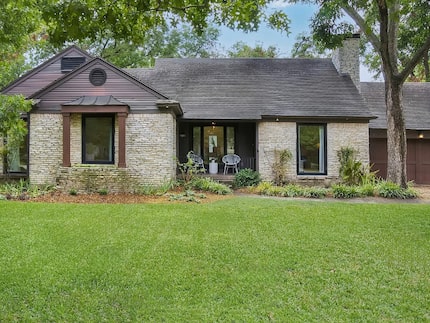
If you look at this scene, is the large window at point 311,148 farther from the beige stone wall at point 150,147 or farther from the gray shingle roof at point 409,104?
the beige stone wall at point 150,147

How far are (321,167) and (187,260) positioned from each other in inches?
416

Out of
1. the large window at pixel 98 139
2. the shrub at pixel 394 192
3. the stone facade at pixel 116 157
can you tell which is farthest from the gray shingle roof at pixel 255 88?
the shrub at pixel 394 192

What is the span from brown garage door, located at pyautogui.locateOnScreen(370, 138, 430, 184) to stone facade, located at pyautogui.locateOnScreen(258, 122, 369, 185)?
2.14 meters

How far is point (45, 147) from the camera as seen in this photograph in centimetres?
1198

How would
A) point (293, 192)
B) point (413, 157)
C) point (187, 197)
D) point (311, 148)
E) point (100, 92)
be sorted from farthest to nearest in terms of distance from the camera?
1. point (413, 157)
2. point (311, 148)
3. point (100, 92)
4. point (293, 192)
5. point (187, 197)

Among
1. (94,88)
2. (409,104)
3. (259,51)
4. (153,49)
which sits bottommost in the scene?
(94,88)

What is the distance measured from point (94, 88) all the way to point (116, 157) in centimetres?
257

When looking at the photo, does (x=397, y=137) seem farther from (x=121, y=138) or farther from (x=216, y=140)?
(x=121, y=138)

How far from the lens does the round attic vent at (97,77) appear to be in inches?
471

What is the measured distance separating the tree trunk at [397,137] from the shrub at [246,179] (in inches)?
197

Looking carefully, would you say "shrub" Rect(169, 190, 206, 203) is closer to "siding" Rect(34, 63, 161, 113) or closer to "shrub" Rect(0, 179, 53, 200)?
"siding" Rect(34, 63, 161, 113)

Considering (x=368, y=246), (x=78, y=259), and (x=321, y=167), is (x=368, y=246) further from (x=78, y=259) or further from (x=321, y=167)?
(x=321, y=167)

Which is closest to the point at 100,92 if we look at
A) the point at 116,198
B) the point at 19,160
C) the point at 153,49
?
the point at 116,198

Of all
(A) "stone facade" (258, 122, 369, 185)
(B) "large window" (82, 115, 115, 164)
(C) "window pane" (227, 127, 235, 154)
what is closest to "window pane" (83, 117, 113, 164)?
(B) "large window" (82, 115, 115, 164)
